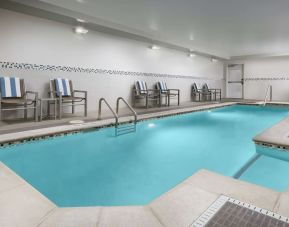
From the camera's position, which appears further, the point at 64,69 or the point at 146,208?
the point at 64,69

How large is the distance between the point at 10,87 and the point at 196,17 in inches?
147

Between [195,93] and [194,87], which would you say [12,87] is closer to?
[194,87]

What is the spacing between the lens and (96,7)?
421 centimetres

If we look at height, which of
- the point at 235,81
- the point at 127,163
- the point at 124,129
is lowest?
the point at 127,163

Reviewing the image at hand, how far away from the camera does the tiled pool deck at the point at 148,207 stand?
4.06ft

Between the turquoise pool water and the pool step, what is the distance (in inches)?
4.7

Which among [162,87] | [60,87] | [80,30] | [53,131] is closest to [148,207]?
[53,131]

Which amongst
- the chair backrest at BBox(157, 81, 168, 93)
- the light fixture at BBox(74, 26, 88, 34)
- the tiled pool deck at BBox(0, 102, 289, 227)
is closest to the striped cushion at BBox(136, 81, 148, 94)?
the chair backrest at BBox(157, 81, 168, 93)

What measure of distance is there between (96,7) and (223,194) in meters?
3.90

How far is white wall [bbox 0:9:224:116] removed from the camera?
174 inches

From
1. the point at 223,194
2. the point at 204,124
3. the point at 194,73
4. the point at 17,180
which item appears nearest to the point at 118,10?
the point at 204,124

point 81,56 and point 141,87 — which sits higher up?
point 81,56

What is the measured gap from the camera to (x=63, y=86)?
4902 millimetres

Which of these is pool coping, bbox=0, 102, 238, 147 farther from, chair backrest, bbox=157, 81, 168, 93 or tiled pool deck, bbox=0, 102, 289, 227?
chair backrest, bbox=157, 81, 168, 93
